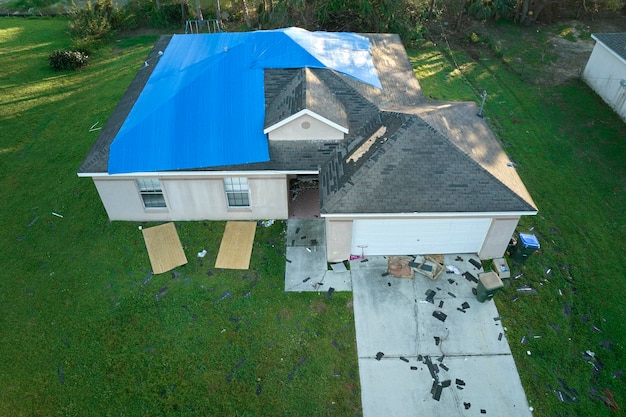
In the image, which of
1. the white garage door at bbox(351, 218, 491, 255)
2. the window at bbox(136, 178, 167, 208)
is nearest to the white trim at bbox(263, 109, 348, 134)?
the white garage door at bbox(351, 218, 491, 255)

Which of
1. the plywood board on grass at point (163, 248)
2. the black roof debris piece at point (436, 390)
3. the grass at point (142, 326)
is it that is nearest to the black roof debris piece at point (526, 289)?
the black roof debris piece at point (436, 390)

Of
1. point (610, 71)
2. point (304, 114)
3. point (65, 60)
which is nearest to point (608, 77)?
point (610, 71)

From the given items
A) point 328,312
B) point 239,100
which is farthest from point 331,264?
point 239,100

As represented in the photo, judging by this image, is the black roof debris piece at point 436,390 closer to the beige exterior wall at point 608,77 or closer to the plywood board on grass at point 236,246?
the plywood board on grass at point 236,246

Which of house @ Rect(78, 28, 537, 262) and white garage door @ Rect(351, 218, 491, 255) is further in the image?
white garage door @ Rect(351, 218, 491, 255)

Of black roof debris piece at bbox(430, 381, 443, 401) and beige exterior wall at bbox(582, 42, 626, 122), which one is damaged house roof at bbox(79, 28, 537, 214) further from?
beige exterior wall at bbox(582, 42, 626, 122)

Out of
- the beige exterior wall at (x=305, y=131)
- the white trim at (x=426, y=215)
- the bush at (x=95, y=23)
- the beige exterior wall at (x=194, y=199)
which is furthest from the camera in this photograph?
the bush at (x=95, y=23)

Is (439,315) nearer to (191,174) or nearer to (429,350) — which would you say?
(429,350)
